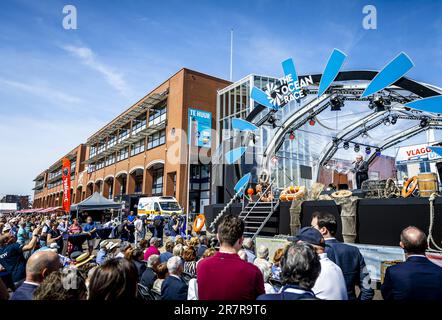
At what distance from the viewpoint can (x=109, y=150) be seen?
42.5m

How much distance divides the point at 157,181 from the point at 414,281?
32.8m

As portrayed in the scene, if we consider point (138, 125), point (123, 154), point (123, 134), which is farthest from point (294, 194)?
point (123, 134)

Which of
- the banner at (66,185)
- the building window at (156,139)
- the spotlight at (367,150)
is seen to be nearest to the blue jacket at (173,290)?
the spotlight at (367,150)

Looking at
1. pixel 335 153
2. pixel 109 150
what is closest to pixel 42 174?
pixel 109 150

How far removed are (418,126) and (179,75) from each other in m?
22.2

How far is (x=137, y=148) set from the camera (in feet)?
120

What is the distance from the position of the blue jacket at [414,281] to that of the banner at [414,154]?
53.9ft

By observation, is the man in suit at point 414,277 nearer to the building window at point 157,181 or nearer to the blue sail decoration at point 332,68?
the blue sail decoration at point 332,68

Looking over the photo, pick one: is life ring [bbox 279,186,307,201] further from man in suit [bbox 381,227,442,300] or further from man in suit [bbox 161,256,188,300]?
man in suit [bbox 381,227,442,300]

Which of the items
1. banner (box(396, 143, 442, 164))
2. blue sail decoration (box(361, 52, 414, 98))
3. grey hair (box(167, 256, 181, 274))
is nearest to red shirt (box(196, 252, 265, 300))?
grey hair (box(167, 256, 181, 274))

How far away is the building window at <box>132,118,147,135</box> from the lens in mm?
36438

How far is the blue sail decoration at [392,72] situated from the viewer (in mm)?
9414

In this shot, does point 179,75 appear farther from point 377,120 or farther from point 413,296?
point 413,296

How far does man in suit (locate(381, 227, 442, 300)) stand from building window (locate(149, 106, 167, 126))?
3014 centimetres
